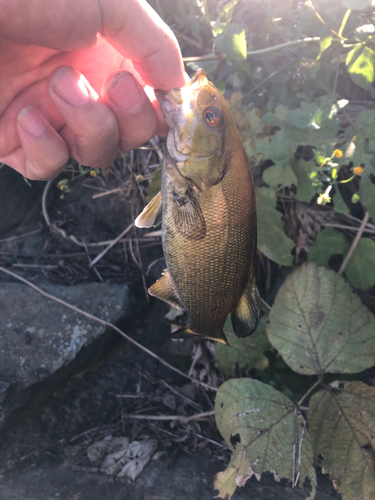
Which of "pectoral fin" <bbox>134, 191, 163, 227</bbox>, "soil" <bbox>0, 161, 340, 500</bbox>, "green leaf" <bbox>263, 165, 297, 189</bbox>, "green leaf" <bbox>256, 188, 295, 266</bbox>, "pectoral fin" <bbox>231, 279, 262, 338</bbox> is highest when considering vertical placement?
"pectoral fin" <bbox>134, 191, 163, 227</bbox>

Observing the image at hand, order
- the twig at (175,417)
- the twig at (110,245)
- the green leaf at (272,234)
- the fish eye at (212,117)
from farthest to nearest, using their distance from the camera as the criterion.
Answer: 1. the twig at (110,245)
2. the twig at (175,417)
3. the green leaf at (272,234)
4. the fish eye at (212,117)

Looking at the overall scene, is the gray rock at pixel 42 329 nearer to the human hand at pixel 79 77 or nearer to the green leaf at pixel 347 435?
the human hand at pixel 79 77

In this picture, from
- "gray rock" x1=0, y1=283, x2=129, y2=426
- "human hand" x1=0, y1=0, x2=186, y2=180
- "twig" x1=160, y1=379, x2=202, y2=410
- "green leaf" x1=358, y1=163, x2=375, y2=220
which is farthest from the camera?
A: "twig" x1=160, y1=379, x2=202, y2=410

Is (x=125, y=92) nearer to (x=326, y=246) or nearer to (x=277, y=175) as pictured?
(x=277, y=175)

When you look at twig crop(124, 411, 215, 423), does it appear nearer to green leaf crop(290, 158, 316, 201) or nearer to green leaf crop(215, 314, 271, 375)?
green leaf crop(215, 314, 271, 375)

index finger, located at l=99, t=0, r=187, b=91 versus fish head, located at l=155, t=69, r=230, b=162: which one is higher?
index finger, located at l=99, t=0, r=187, b=91

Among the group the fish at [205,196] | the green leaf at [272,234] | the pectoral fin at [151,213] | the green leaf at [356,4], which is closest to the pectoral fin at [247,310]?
the fish at [205,196]

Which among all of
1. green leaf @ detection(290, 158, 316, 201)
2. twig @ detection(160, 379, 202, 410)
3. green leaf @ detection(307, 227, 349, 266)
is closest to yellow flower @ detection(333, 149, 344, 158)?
green leaf @ detection(290, 158, 316, 201)

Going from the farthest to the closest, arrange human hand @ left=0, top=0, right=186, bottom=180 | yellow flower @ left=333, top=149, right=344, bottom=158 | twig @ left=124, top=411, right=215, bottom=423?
twig @ left=124, top=411, right=215, bottom=423
yellow flower @ left=333, top=149, right=344, bottom=158
human hand @ left=0, top=0, right=186, bottom=180
